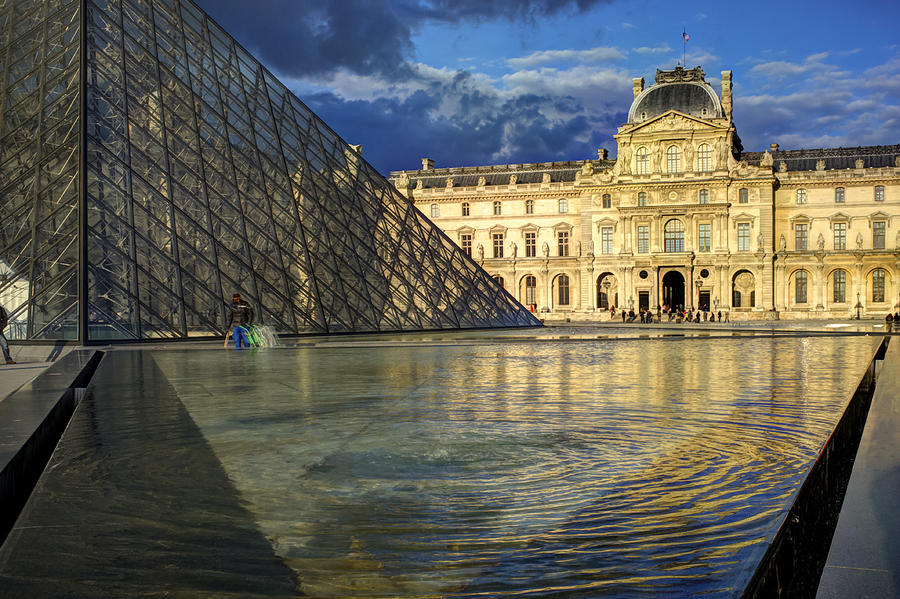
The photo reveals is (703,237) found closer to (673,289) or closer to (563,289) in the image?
(673,289)

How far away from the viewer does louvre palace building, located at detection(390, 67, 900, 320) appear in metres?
54.6

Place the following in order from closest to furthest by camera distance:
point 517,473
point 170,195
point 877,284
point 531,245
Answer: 1. point 517,473
2. point 170,195
3. point 877,284
4. point 531,245

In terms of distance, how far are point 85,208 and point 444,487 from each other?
49.9ft

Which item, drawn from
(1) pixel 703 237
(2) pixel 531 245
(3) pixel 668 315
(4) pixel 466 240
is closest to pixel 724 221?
(1) pixel 703 237

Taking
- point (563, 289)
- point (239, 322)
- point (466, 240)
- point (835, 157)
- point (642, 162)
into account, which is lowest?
point (239, 322)

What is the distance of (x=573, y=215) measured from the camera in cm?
6000

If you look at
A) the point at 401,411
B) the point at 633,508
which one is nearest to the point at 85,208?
the point at 401,411

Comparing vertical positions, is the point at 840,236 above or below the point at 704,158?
below

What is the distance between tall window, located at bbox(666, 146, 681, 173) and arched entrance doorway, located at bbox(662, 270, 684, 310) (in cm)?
677

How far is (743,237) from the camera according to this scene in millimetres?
55688

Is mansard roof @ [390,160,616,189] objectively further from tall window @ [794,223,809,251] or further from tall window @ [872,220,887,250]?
tall window @ [872,220,887,250]

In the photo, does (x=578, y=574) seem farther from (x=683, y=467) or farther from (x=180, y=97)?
(x=180, y=97)

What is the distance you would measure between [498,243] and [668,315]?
14.6 m

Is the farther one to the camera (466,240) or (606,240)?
(466,240)
